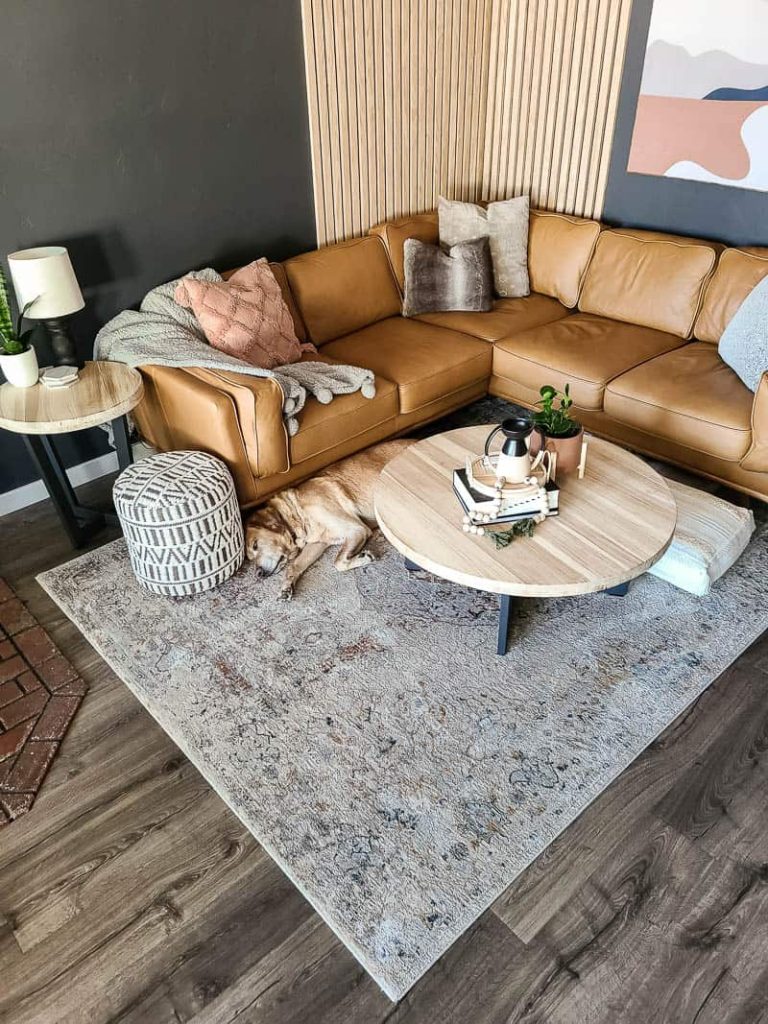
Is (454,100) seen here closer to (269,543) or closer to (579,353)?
(579,353)

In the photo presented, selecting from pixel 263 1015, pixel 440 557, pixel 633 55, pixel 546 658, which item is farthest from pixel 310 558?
pixel 633 55

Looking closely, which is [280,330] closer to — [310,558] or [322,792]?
[310,558]

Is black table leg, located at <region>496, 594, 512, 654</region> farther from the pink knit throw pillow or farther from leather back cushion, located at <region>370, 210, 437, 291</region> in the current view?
leather back cushion, located at <region>370, 210, 437, 291</region>

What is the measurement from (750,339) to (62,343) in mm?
2659

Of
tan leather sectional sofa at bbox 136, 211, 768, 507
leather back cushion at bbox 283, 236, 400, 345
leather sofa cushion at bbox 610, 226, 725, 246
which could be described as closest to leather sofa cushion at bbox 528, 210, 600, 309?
tan leather sectional sofa at bbox 136, 211, 768, 507

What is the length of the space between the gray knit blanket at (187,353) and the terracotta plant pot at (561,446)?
897mm

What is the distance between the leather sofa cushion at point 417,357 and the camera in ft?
10.3

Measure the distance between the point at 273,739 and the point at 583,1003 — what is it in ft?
3.22

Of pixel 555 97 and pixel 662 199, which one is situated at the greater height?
pixel 555 97

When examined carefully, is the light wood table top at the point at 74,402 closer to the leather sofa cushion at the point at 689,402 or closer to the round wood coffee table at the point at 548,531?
the round wood coffee table at the point at 548,531

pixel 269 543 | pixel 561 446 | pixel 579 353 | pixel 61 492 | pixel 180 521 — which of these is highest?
pixel 561 446

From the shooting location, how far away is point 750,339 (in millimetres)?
2861

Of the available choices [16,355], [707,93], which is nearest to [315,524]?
[16,355]

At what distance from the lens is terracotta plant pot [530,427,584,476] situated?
2.26 m
